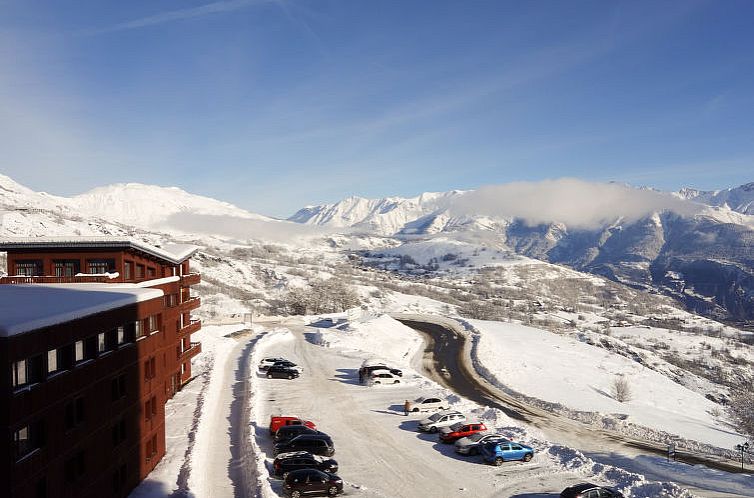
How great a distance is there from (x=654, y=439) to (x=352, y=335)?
50175mm

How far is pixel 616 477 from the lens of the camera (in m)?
32.0

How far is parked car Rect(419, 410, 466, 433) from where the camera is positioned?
4197 cm

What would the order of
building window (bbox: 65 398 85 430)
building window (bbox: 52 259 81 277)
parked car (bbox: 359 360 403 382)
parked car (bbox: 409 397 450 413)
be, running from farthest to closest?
parked car (bbox: 359 360 403 382) < parked car (bbox: 409 397 450 413) < building window (bbox: 52 259 81 277) < building window (bbox: 65 398 85 430)

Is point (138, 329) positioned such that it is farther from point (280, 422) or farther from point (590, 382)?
point (590, 382)

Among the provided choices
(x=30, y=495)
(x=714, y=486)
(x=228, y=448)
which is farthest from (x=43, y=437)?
(x=714, y=486)

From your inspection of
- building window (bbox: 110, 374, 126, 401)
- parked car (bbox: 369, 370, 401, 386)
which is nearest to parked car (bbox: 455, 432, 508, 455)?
parked car (bbox: 369, 370, 401, 386)

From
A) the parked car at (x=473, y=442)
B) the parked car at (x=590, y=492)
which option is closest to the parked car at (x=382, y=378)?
the parked car at (x=473, y=442)

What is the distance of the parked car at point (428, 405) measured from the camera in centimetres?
4762

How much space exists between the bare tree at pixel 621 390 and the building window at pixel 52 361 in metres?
72.4

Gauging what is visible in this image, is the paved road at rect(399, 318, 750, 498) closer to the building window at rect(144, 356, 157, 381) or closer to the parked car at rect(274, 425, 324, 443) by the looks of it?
the parked car at rect(274, 425, 324, 443)

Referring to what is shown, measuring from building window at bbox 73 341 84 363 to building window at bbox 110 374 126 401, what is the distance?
155 inches

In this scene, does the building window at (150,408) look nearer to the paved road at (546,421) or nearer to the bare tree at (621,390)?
the paved road at (546,421)

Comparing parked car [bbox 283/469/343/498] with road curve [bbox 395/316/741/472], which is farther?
road curve [bbox 395/316/741/472]

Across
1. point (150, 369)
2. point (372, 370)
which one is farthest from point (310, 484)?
point (372, 370)
